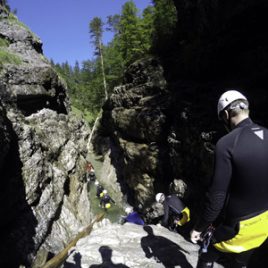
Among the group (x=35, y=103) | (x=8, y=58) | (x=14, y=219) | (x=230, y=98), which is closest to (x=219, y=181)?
(x=230, y=98)

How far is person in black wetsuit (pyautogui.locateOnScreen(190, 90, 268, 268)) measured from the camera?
2990 millimetres

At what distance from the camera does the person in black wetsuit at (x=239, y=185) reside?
2.99 m

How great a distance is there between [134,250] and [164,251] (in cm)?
89

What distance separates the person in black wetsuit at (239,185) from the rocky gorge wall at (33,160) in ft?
32.2

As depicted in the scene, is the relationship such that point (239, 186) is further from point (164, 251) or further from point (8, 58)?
point (8, 58)

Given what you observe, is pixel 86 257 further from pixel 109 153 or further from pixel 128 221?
pixel 109 153

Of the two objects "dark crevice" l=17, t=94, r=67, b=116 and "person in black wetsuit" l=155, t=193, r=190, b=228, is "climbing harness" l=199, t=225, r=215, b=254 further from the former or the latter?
"dark crevice" l=17, t=94, r=67, b=116

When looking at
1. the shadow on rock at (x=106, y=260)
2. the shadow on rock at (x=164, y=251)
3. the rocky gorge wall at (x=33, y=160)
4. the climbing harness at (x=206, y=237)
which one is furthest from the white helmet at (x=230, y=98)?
the rocky gorge wall at (x=33, y=160)

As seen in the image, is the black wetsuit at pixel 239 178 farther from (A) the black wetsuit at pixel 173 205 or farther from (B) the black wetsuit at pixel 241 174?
(A) the black wetsuit at pixel 173 205

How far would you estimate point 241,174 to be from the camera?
9.87ft

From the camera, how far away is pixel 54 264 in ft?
35.6

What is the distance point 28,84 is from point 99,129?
69.5 feet

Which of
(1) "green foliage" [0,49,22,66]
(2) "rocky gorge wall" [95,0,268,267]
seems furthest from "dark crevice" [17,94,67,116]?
(2) "rocky gorge wall" [95,0,268,267]

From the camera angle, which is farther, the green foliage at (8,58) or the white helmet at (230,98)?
the green foliage at (8,58)
